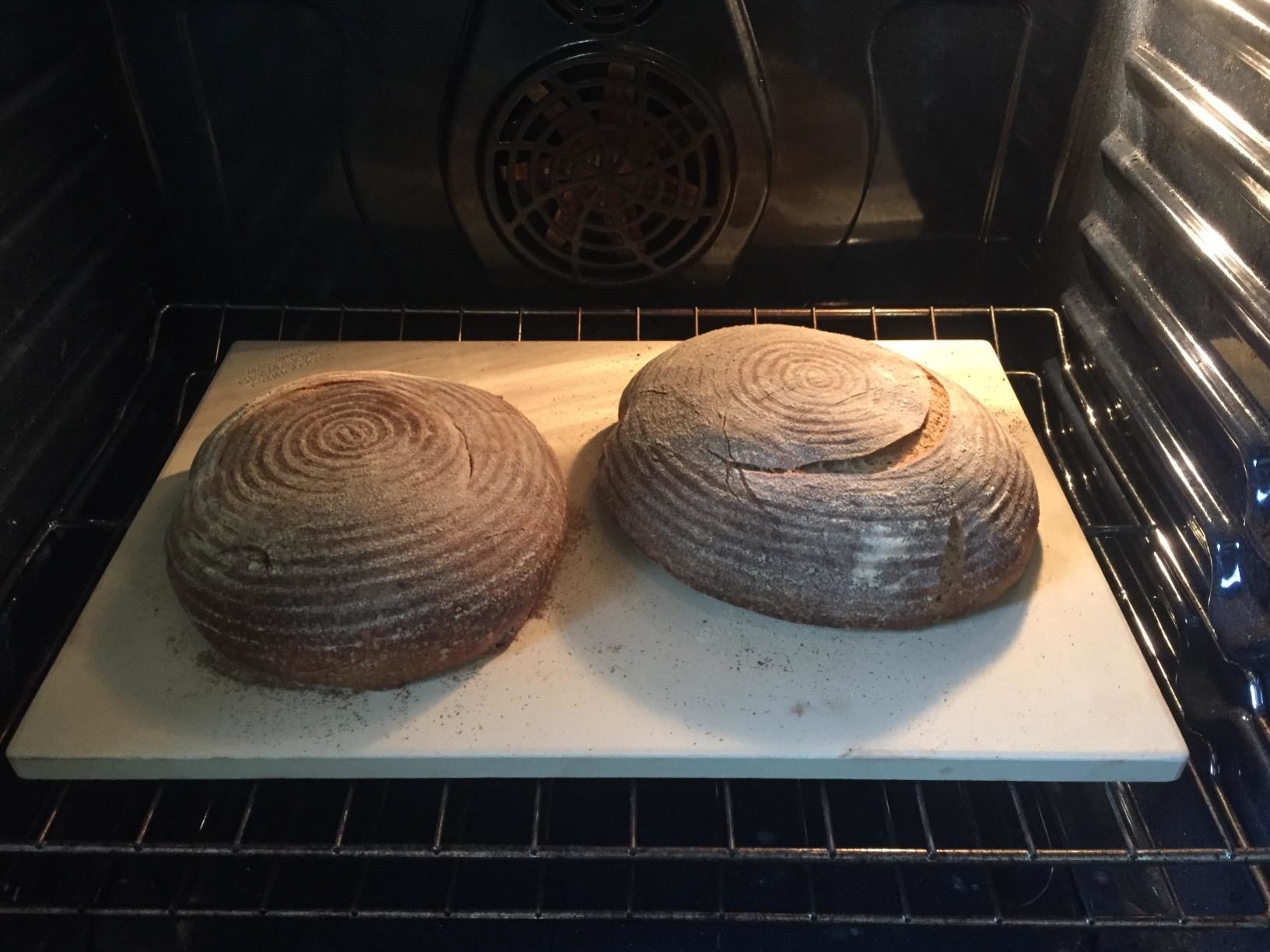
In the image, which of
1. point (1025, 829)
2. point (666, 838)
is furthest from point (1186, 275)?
point (666, 838)

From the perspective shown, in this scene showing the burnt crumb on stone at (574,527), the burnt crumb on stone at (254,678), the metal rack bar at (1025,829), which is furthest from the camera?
the burnt crumb on stone at (574,527)

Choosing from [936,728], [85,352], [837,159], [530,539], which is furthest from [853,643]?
[85,352]

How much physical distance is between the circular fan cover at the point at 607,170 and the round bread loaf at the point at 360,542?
40 cm

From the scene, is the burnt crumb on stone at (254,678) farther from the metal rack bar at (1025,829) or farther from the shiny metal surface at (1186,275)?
the shiny metal surface at (1186,275)

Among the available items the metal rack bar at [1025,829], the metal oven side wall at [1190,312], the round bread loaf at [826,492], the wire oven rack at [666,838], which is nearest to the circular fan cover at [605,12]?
the round bread loaf at [826,492]

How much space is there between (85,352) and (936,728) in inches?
46.3

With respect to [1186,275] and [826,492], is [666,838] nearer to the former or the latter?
[826,492]

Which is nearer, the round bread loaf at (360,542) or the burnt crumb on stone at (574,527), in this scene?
the round bread loaf at (360,542)

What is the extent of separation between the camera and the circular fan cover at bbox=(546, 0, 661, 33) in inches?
45.6

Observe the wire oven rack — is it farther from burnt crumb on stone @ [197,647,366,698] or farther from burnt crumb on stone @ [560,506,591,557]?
burnt crumb on stone @ [560,506,591,557]

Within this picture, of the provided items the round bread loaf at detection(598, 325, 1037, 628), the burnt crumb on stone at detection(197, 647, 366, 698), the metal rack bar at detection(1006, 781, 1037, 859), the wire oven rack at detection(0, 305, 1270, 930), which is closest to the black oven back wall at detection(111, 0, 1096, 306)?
the round bread loaf at detection(598, 325, 1037, 628)

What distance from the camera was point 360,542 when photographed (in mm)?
940

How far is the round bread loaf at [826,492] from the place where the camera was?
3.26ft

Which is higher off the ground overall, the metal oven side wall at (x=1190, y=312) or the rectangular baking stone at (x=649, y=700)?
the metal oven side wall at (x=1190, y=312)
